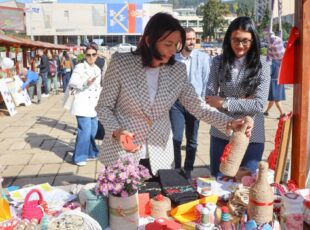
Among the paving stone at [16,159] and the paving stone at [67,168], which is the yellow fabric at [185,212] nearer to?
the paving stone at [67,168]

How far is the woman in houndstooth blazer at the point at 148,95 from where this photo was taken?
194 centimetres

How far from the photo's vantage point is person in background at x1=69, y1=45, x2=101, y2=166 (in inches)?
187

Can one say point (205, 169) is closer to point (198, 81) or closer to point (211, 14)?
point (198, 81)

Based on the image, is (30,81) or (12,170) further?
(30,81)

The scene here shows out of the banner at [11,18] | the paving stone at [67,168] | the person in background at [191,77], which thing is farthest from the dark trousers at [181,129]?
the banner at [11,18]

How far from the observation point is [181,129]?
4.16m

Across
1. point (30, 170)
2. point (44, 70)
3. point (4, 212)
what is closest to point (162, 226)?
point (4, 212)

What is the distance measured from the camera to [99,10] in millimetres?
56312

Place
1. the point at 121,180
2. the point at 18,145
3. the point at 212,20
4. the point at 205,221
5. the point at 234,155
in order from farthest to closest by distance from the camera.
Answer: the point at 212,20
the point at 18,145
the point at 234,155
the point at 121,180
the point at 205,221

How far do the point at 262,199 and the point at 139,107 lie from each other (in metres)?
0.85

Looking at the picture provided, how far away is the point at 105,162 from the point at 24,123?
683cm

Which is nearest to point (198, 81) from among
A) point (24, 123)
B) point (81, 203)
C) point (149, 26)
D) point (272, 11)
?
point (272, 11)

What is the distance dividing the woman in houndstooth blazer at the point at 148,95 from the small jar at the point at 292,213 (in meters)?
0.51

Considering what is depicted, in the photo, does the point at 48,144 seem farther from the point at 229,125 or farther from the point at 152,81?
the point at 229,125
